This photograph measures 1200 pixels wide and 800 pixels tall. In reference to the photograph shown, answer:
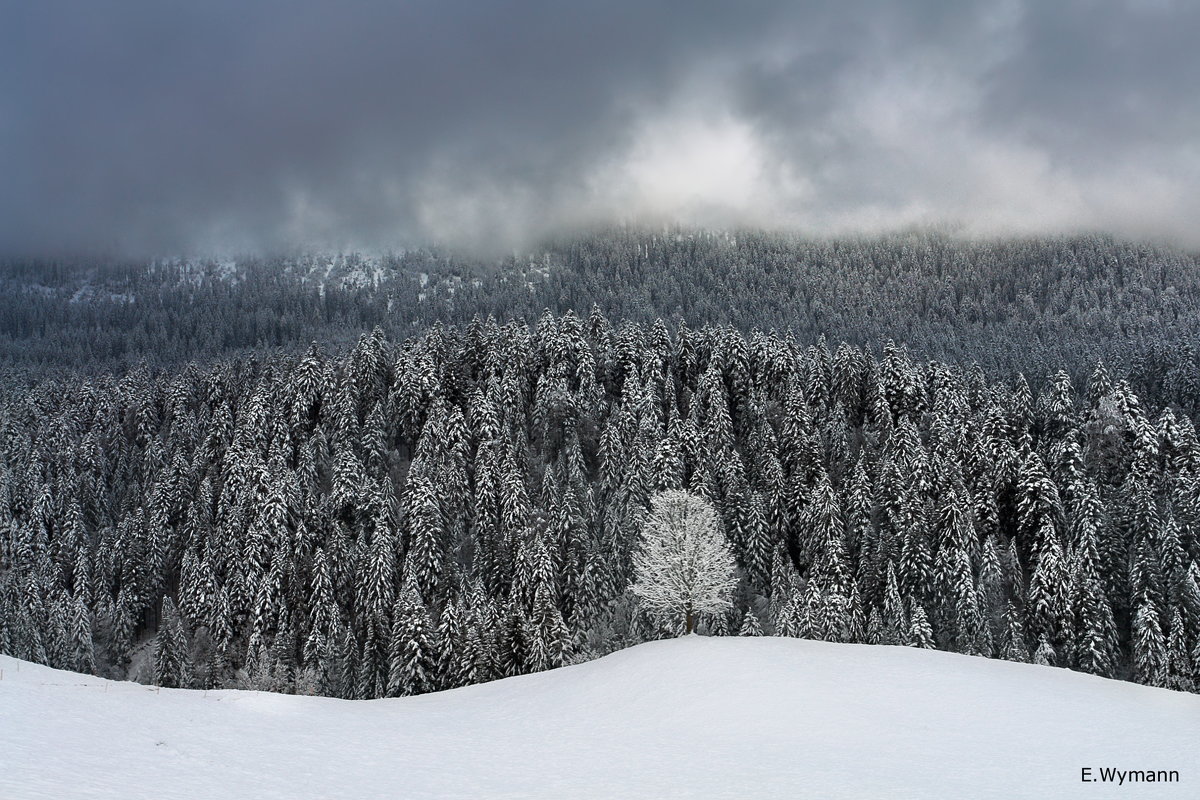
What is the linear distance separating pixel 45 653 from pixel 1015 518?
97.0 m

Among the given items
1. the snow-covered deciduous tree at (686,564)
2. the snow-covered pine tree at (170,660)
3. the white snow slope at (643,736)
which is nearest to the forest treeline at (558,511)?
the snow-covered pine tree at (170,660)

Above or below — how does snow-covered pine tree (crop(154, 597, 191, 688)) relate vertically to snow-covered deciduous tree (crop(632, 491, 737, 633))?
below

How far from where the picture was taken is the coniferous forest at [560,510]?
65.7 m

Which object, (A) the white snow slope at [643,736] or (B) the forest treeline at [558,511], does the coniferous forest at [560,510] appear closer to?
(B) the forest treeline at [558,511]

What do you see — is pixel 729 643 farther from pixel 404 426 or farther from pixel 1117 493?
pixel 404 426

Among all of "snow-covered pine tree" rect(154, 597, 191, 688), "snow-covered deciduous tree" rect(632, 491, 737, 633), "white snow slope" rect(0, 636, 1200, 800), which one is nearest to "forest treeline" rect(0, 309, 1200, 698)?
"snow-covered pine tree" rect(154, 597, 191, 688)

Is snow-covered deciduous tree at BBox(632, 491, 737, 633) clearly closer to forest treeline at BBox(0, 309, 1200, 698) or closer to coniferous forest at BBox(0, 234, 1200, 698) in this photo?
forest treeline at BBox(0, 309, 1200, 698)

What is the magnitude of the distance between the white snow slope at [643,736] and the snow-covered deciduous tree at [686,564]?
1617 cm

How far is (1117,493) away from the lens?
80688 millimetres

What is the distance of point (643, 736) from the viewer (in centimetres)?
2852

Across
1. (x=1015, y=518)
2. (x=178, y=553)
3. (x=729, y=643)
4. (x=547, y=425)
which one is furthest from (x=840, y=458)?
(x=178, y=553)

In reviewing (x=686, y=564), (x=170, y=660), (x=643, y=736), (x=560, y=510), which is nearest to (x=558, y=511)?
(x=560, y=510)

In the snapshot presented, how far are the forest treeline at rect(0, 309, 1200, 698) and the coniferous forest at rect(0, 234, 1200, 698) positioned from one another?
0.35 meters

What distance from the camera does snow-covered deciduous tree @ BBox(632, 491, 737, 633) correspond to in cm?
5453
